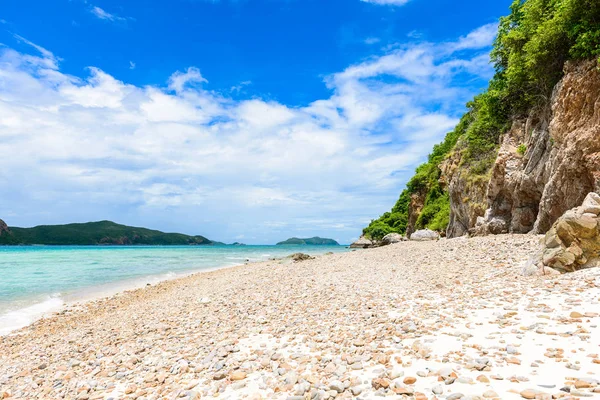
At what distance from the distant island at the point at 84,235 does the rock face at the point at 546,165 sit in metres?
178

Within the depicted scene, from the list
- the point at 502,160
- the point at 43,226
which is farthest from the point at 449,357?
the point at 43,226

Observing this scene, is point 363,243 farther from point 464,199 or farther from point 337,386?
point 337,386

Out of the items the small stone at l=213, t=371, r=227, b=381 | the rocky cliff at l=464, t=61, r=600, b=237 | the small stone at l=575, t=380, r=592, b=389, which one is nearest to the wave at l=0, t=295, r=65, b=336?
the small stone at l=213, t=371, r=227, b=381

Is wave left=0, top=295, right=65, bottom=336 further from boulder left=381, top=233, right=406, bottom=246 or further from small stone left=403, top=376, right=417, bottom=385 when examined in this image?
boulder left=381, top=233, right=406, bottom=246

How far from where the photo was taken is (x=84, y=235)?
159m

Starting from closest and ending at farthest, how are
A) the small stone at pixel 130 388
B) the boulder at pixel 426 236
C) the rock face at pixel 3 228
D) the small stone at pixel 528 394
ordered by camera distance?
the small stone at pixel 528 394
the small stone at pixel 130 388
the boulder at pixel 426 236
the rock face at pixel 3 228

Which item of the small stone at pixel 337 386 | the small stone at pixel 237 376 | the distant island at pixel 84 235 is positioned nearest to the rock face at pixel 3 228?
the distant island at pixel 84 235

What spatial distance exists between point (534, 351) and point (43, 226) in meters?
207

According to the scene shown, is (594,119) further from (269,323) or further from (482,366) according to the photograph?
(269,323)

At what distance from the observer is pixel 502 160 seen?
2234 centimetres

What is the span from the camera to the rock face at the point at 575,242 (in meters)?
8.92

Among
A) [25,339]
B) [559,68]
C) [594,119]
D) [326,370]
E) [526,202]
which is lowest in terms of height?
[25,339]

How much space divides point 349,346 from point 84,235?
188 meters

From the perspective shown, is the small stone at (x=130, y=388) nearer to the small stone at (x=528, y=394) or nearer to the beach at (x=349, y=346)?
the beach at (x=349, y=346)
